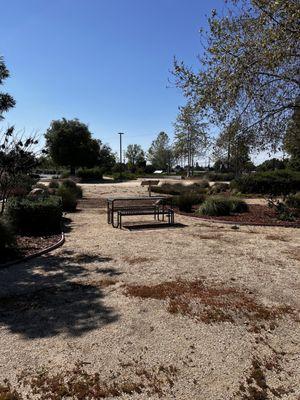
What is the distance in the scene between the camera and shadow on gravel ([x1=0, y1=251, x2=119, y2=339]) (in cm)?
424

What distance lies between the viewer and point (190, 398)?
303cm

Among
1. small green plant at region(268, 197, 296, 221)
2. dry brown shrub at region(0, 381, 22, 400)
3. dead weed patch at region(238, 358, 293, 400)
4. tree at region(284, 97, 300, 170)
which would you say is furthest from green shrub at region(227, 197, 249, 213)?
dry brown shrub at region(0, 381, 22, 400)

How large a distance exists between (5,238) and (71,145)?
139 ft

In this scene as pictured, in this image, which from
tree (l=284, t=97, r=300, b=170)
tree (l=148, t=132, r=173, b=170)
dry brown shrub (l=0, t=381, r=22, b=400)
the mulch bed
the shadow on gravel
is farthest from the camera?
tree (l=148, t=132, r=173, b=170)

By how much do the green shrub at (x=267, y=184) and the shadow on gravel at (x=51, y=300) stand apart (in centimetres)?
1929

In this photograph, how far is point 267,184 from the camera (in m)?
25.2

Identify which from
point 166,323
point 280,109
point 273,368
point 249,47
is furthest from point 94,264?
point 280,109

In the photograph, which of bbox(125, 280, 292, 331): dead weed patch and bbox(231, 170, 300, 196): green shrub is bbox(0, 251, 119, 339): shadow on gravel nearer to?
bbox(125, 280, 292, 331): dead weed patch

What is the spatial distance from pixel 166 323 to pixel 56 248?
15.2ft

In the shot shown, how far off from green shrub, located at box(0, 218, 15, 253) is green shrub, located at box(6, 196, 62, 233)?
92.2 inches

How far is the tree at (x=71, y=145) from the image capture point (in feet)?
159

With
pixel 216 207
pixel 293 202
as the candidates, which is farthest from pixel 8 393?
pixel 293 202

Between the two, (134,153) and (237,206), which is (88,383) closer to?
(237,206)

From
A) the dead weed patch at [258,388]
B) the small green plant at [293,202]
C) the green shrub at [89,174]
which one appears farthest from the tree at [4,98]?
the green shrub at [89,174]
